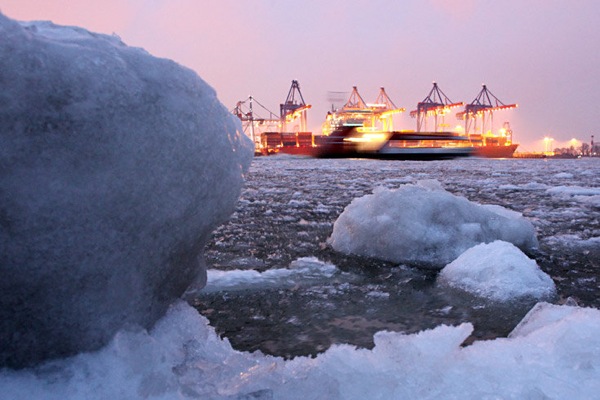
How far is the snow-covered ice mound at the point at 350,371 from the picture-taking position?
4.16 feet

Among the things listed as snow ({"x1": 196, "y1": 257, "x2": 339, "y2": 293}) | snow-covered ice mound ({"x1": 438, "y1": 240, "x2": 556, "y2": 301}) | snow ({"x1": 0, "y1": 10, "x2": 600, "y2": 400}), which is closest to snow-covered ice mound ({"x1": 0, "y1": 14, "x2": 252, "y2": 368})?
snow ({"x1": 0, "y1": 10, "x2": 600, "y2": 400})

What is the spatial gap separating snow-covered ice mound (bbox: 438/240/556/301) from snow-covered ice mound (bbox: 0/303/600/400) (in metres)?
1.10

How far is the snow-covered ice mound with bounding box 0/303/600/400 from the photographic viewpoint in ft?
4.16

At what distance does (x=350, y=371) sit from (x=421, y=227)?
2515mm

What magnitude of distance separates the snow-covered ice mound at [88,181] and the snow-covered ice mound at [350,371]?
98mm

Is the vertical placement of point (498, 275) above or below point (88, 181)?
below

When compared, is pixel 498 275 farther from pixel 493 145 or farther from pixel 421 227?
pixel 493 145

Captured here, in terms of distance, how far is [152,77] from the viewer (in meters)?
1.55

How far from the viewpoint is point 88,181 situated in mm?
1301

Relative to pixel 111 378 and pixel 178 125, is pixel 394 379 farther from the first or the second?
pixel 178 125

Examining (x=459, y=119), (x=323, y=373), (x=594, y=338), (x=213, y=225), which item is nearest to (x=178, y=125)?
(x=213, y=225)

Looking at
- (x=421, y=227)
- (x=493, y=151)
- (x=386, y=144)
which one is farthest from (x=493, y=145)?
(x=421, y=227)

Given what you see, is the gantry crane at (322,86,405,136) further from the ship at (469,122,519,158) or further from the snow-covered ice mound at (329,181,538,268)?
the snow-covered ice mound at (329,181,538,268)

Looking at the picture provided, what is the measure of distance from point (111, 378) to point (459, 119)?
86.6 metres
